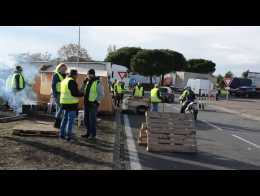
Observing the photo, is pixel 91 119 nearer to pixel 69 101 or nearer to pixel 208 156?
pixel 69 101

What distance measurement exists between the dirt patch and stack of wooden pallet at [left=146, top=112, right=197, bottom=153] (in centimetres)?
110

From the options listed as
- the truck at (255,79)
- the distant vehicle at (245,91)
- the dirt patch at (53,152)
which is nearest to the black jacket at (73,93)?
the dirt patch at (53,152)

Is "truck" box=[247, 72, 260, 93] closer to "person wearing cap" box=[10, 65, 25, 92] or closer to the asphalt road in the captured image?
the asphalt road

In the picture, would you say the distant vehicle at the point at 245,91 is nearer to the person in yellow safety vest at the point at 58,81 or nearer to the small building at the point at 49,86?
the small building at the point at 49,86

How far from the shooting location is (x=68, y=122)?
12.5 m

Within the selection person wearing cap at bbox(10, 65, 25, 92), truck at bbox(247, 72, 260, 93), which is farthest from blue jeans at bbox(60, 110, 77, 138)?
truck at bbox(247, 72, 260, 93)

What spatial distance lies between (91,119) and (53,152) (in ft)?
8.92

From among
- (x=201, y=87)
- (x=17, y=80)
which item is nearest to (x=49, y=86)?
(x=17, y=80)
